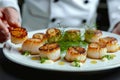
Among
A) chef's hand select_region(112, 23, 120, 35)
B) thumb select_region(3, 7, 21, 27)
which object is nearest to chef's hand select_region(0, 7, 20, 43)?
thumb select_region(3, 7, 21, 27)

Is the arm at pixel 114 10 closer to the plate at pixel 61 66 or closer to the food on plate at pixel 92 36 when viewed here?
the food on plate at pixel 92 36

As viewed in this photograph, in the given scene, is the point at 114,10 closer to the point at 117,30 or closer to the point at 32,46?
the point at 117,30

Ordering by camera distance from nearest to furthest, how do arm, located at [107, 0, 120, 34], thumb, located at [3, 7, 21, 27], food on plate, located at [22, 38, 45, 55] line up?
food on plate, located at [22, 38, 45, 55]
thumb, located at [3, 7, 21, 27]
arm, located at [107, 0, 120, 34]

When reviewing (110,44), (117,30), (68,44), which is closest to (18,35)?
(68,44)

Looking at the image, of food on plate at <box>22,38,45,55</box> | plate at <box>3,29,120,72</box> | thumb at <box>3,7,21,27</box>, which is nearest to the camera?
plate at <box>3,29,120,72</box>

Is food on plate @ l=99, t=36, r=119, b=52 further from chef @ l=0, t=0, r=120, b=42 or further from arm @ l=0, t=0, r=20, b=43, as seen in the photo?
chef @ l=0, t=0, r=120, b=42

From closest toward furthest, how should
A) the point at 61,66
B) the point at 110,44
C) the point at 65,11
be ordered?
the point at 61,66, the point at 110,44, the point at 65,11

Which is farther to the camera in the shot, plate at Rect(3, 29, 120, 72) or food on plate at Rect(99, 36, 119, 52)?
food on plate at Rect(99, 36, 119, 52)
